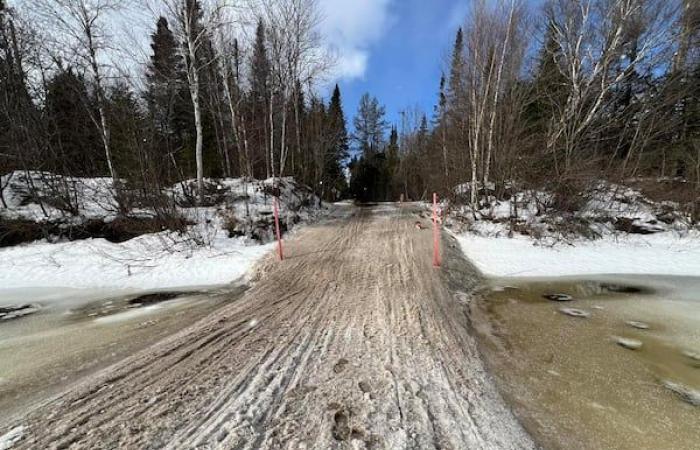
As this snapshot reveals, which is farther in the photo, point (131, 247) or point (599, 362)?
point (131, 247)

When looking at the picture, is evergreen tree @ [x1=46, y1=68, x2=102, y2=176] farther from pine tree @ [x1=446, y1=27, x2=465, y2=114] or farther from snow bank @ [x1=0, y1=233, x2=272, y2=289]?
pine tree @ [x1=446, y1=27, x2=465, y2=114]

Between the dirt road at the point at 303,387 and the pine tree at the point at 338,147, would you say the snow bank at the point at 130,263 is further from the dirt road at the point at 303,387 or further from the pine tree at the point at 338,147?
the pine tree at the point at 338,147

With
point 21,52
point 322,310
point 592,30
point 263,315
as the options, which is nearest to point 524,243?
point 322,310

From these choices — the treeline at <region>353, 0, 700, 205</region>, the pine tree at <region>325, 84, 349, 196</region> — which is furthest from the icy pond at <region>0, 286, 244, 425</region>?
the pine tree at <region>325, 84, 349, 196</region>

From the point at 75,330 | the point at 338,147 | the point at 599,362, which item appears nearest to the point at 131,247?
the point at 75,330

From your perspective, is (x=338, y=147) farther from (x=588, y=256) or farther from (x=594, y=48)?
(x=588, y=256)

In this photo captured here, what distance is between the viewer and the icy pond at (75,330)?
3.14m

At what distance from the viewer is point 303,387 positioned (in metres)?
2.83

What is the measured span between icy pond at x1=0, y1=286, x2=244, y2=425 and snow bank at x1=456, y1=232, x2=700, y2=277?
6259 millimetres

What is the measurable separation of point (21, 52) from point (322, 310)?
1478 cm

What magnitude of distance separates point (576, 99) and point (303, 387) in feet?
48.4

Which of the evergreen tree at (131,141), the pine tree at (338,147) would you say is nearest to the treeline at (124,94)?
the evergreen tree at (131,141)

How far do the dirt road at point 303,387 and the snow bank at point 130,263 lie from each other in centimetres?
257

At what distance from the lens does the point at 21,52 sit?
11086mm
